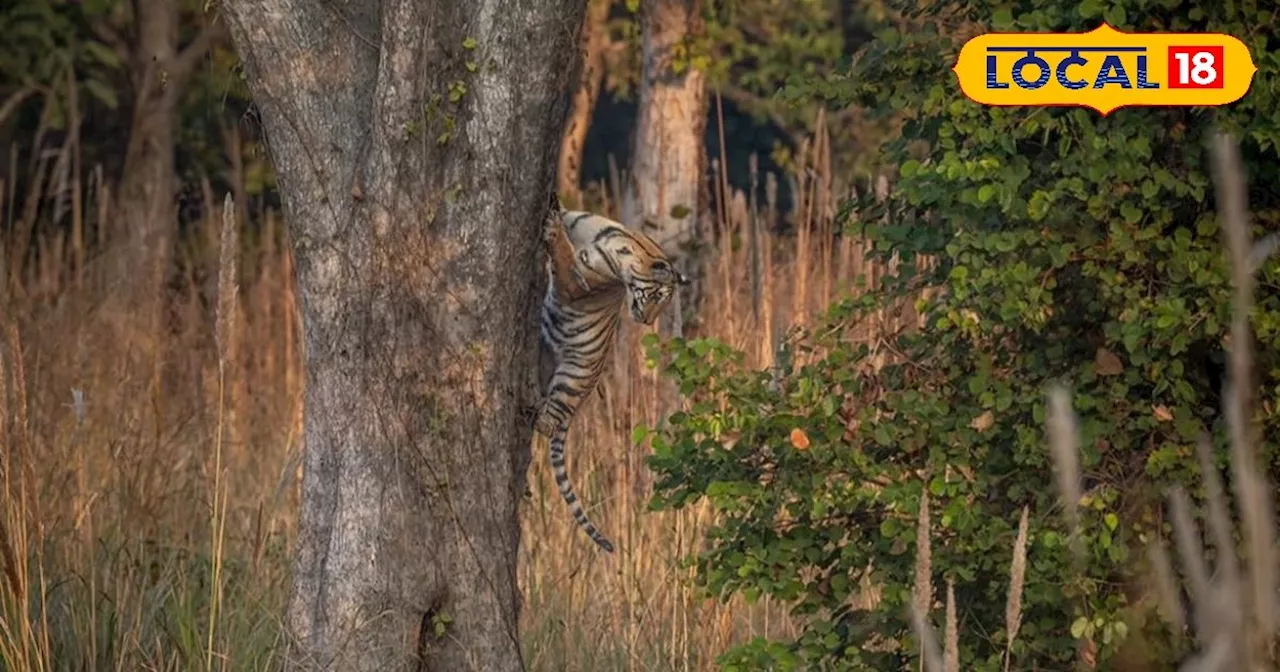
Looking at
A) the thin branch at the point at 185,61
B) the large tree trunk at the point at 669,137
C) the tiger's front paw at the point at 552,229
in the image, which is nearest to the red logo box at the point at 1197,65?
the tiger's front paw at the point at 552,229

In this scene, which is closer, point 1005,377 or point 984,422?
point 1005,377

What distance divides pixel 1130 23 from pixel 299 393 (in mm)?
4182

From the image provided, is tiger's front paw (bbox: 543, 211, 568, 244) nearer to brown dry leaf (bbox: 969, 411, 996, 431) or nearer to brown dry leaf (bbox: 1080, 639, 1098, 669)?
brown dry leaf (bbox: 969, 411, 996, 431)

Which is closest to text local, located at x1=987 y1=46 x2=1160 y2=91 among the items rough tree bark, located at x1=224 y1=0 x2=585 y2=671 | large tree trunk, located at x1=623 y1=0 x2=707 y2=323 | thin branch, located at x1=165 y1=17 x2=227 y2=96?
rough tree bark, located at x1=224 y1=0 x2=585 y2=671

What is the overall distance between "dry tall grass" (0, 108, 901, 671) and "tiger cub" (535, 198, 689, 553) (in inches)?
17.6

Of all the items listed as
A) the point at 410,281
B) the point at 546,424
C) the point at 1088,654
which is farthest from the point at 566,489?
the point at 1088,654

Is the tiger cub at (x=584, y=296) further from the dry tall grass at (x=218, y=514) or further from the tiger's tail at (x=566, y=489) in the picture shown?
the dry tall grass at (x=218, y=514)

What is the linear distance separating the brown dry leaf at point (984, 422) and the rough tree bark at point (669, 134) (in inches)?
197

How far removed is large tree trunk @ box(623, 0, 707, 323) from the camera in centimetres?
941

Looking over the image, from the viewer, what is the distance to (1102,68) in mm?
3838

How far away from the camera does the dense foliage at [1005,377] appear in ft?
12.6

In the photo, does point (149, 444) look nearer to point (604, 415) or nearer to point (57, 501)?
point (57, 501)

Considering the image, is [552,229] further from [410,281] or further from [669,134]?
[669,134]

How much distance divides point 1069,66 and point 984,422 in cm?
82
